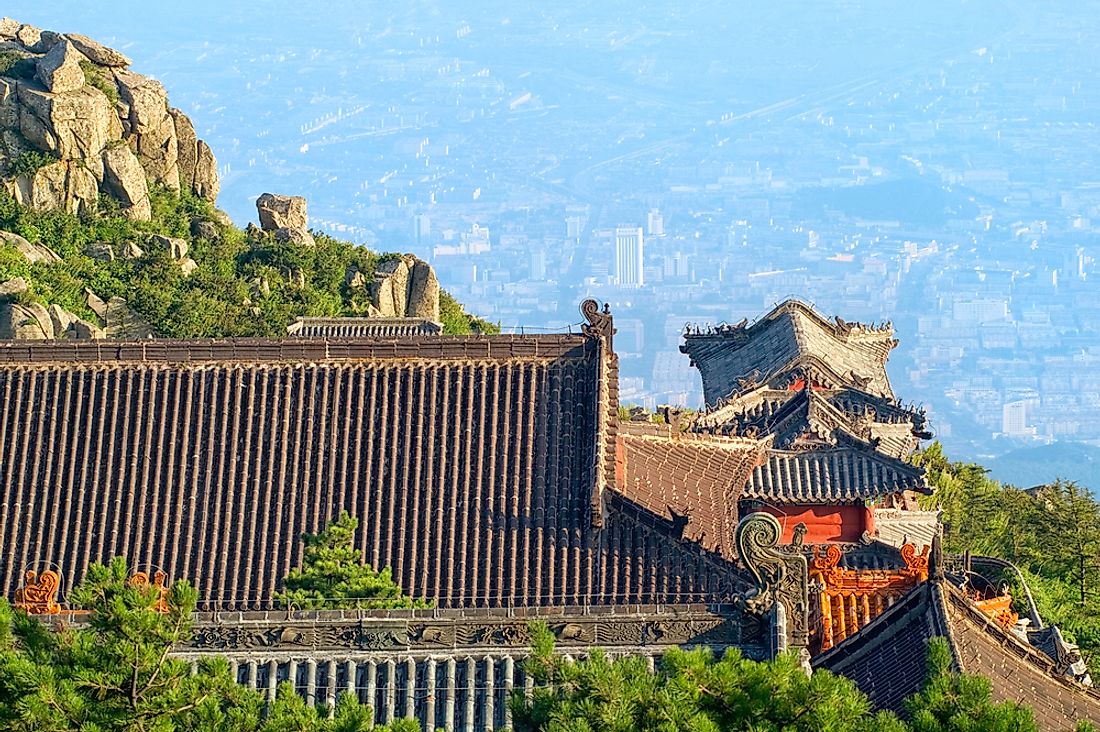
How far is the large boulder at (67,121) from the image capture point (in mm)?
48406

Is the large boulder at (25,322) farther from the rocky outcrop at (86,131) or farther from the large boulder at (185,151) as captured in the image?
the large boulder at (185,151)

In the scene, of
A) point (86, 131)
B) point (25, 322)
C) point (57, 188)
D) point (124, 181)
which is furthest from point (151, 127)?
point (25, 322)

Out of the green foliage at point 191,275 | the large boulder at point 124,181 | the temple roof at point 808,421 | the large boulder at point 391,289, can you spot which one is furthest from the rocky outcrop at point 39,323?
the temple roof at point 808,421

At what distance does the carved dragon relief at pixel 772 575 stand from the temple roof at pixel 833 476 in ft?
42.9

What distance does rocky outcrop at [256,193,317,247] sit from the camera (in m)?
53.2

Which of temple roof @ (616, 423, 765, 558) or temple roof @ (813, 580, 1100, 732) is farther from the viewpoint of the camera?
temple roof @ (616, 423, 765, 558)

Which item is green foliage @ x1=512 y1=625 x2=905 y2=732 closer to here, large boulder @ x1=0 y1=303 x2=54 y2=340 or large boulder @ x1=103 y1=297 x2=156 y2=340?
large boulder @ x1=0 y1=303 x2=54 y2=340

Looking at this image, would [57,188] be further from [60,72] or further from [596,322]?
[596,322]

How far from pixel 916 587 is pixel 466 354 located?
21.8ft

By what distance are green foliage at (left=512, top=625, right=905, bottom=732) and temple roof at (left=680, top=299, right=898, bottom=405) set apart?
29384 millimetres

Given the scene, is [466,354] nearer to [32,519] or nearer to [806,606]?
[32,519]

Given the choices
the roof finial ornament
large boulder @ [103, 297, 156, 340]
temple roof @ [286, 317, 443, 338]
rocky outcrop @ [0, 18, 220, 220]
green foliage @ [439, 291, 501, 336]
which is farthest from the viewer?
green foliage @ [439, 291, 501, 336]

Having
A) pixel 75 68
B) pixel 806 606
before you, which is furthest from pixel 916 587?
pixel 75 68

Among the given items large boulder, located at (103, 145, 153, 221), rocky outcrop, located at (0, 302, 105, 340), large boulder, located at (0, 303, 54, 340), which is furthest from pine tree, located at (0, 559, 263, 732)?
large boulder, located at (103, 145, 153, 221)
